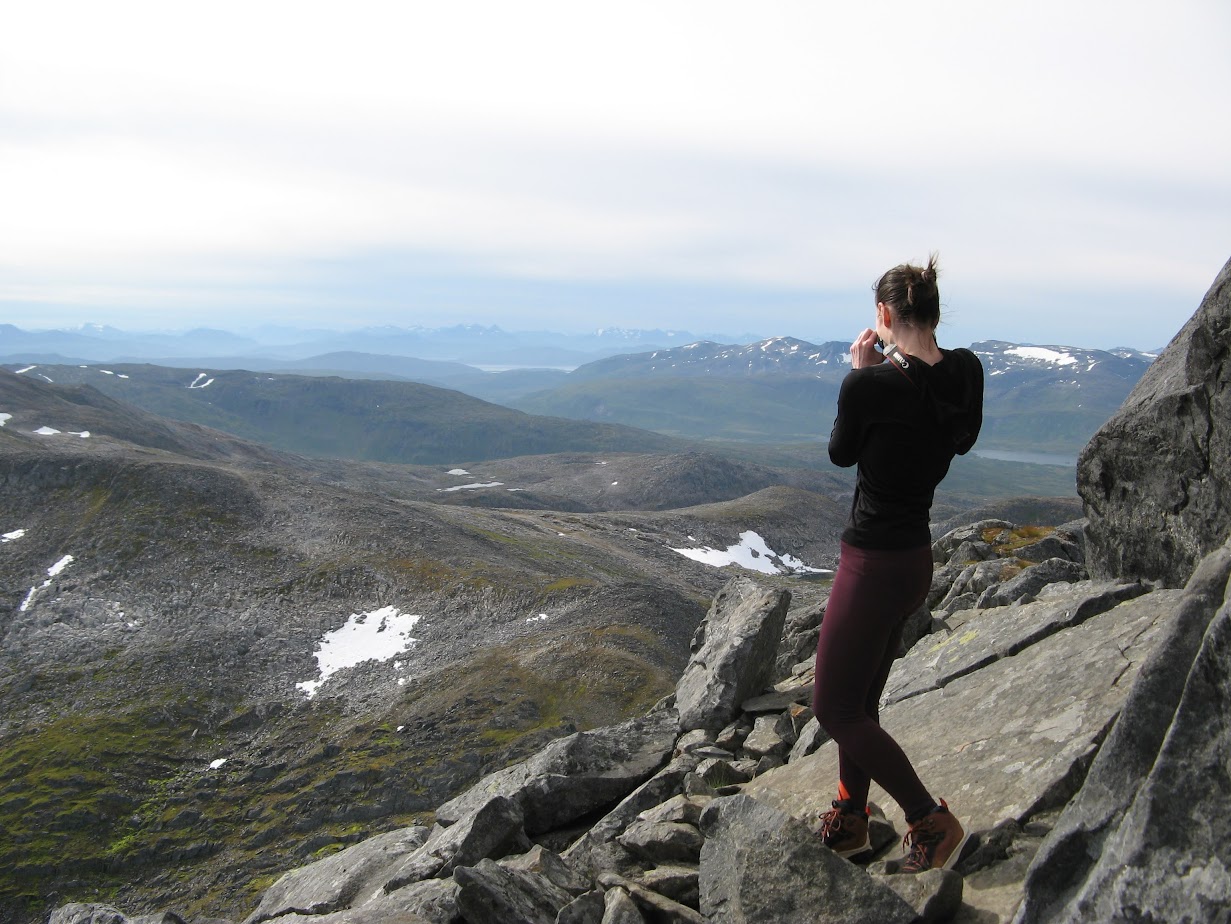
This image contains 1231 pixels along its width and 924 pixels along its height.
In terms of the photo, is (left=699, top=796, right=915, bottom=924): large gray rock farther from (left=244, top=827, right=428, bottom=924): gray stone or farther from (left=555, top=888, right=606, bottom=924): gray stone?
(left=244, top=827, right=428, bottom=924): gray stone

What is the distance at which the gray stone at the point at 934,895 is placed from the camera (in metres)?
7.62

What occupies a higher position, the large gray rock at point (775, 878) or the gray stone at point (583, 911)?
the large gray rock at point (775, 878)

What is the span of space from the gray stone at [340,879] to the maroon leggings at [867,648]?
12.7m

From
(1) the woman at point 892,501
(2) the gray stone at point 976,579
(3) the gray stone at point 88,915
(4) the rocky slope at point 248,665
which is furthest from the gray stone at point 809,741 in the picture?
(4) the rocky slope at point 248,665

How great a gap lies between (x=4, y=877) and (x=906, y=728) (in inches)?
2022

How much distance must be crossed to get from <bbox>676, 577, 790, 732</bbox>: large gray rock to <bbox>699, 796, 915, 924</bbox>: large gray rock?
26.5 ft

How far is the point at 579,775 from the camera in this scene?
16062mm

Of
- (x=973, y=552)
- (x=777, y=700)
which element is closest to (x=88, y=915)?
(x=777, y=700)

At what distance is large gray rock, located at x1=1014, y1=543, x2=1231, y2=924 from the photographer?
5703mm

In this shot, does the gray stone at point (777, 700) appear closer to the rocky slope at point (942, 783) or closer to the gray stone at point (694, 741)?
the rocky slope at point (942, 783)

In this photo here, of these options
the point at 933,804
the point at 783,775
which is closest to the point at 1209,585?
the point at 933,804

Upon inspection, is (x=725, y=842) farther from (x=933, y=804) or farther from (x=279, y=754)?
(x=279, y=754)

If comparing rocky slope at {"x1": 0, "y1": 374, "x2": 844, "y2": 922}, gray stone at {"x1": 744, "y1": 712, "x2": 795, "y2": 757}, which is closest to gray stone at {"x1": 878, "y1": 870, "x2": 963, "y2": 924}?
gray stone at {"x1": 744, "y1": 712, "x2": 795, "y2": 757}

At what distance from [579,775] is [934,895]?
9439mm
